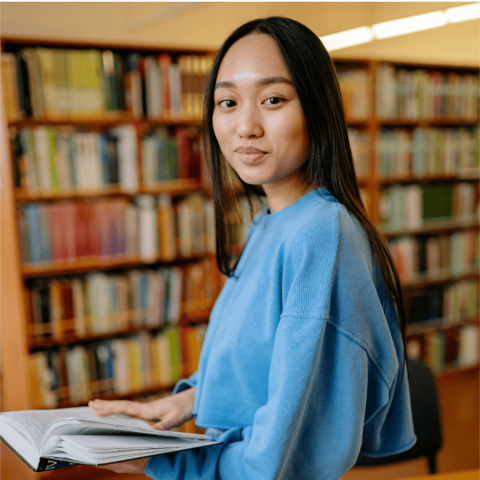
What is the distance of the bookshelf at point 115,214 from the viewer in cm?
211

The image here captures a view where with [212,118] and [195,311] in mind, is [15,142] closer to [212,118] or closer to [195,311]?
[195,311]

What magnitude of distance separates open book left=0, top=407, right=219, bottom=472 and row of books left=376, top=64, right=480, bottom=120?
2.68m

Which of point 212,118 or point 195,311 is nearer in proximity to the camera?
point 212,118

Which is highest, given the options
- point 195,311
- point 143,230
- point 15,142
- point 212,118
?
point 15,142

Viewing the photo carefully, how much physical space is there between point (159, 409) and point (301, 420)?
0.38 m

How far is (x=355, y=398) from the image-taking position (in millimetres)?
670

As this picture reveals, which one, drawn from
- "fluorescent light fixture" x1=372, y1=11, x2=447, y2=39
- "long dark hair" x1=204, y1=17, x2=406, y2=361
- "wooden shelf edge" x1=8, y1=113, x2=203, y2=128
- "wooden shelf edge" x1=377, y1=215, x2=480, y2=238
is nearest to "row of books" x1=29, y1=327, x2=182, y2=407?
"wooden shelf edge" x1=8, y1=113, x2=203, y2=128

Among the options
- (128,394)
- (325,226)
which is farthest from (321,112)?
(128,394)

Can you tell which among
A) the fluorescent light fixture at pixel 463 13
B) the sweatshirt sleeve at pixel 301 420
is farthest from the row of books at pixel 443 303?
the sweatshirt sleeve at pixel 301 420

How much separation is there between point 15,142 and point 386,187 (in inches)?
91.5

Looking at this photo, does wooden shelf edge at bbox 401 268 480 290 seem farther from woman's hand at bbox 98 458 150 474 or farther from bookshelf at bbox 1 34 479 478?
woman's hand at bbox 98 458 150 474

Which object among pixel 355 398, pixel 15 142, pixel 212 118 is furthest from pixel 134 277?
pixel 355 398

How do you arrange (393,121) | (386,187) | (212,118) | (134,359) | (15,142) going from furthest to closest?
(386,187)
(393,121)
(134,359)
(15,142)
(212,118)

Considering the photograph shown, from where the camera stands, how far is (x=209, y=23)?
106 inches
